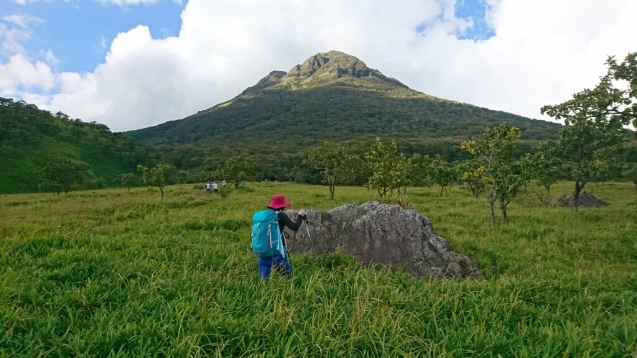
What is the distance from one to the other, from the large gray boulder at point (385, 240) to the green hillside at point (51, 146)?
68.1 m

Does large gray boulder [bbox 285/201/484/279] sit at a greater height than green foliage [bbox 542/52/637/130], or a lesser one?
lesser

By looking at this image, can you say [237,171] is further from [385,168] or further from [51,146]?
[51,146]

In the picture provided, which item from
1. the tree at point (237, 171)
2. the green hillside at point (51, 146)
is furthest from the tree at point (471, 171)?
the green hillside at point (51, 146)

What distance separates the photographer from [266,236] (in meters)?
7.55

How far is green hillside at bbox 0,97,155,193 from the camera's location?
74.9m

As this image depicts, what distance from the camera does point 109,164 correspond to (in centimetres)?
9744

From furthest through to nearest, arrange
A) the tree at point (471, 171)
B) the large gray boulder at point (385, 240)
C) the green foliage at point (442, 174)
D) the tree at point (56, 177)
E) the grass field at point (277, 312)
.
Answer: the tree at point (56, 177), the green foliage at point (442, 174), the tree at point (471, 171), the large gray boulder at point (385, 240), the grass field at point (277, 312)

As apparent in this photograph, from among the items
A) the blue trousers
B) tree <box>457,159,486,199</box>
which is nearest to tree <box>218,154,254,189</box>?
tree <box>457,159,486,199</box>

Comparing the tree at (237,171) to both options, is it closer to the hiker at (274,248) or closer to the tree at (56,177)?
the tree at (56,177)

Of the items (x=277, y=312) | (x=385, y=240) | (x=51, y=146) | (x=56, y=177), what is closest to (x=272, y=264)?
(x=277, y=312)

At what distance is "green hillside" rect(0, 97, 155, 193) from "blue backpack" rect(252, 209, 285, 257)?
72.3 metres

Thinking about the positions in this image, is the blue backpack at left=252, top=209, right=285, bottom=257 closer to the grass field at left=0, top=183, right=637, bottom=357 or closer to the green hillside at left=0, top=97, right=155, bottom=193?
the grass field at left=0, top=183, right=637, bottom=357

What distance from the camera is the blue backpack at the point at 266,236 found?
751cm

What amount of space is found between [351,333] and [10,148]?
10124cm
